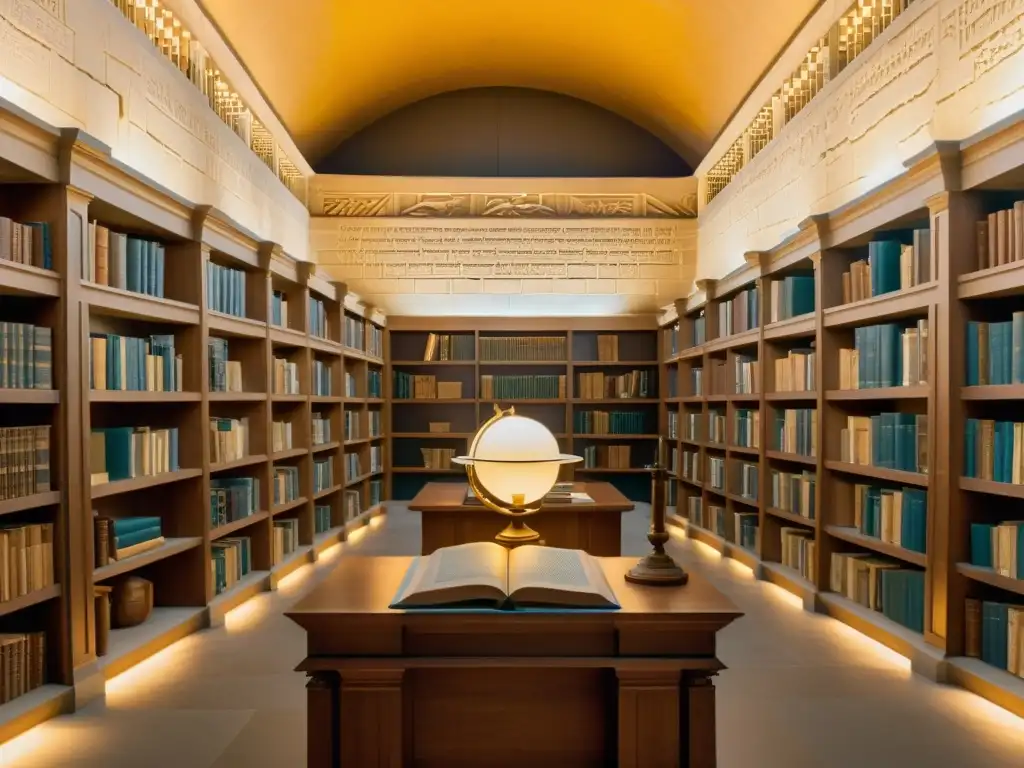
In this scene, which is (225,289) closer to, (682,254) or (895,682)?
(895,682)

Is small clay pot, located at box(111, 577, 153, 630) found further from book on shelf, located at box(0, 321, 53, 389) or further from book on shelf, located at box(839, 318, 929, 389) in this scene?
book on shelf, located at box(839, 318, 929, 389)

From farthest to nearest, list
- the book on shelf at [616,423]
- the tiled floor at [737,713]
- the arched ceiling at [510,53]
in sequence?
the book on shelf at [616,423], the arched ceiling at [510,53], the tiled floor at [737,713]

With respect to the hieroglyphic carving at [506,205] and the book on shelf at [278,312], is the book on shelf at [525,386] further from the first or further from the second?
the book on shelf at [278,312]

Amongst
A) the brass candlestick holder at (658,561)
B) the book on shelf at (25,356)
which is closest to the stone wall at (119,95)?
the book on shelf at (25,356)

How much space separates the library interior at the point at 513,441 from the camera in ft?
7.59

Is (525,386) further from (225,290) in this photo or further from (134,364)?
(134,364)

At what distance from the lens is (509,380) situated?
438 inches

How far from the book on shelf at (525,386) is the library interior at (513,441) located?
57.1 inches

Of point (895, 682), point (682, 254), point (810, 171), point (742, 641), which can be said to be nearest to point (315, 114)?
point (682, 254)

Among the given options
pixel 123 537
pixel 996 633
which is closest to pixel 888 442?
pixel 996 633

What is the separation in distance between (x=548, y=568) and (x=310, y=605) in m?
0.63

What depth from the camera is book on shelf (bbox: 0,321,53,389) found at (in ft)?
11.5

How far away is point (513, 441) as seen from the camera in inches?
95.7

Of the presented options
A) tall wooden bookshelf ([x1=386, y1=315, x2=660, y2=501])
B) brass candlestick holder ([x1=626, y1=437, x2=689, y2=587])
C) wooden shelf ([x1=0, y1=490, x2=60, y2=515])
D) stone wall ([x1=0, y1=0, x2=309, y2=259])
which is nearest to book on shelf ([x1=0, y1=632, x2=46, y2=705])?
wooden shelf ([x1=0, y1=490, x2=60, y2=515])
